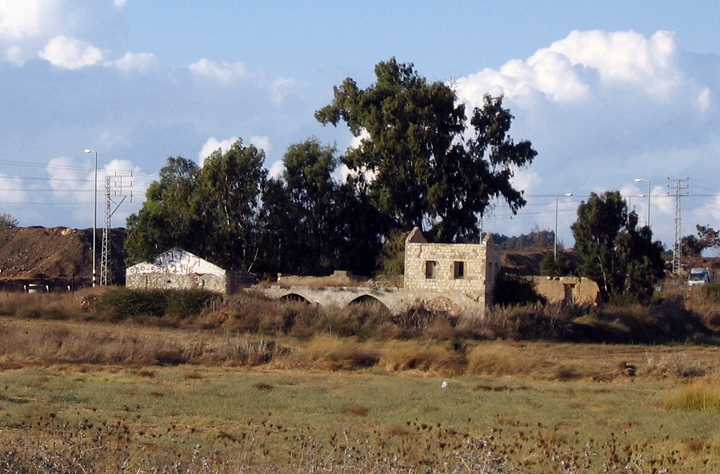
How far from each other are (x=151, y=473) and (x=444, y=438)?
17.1 ft

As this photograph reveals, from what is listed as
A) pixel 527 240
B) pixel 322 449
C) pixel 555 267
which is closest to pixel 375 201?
pixel 555 267

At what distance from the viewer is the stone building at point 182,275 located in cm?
4541

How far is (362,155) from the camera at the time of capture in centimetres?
5181

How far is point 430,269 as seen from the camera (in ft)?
→ 135

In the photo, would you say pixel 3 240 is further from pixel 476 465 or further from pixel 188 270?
pixel 476 465

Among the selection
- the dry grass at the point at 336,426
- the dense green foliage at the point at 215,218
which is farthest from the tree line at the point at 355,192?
the dry grass at the point at 336,426

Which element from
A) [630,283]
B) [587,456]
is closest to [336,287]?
[630,283]

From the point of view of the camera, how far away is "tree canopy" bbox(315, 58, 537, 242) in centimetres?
4950

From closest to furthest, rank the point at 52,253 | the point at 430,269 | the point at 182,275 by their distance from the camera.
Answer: the point at 430,269
the point at 182,275
the point at 52,253

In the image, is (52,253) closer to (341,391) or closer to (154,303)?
(154,303)

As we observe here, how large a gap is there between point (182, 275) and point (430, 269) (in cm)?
1360

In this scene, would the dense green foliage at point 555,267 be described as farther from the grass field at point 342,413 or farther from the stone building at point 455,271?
the grass field at point 342,413

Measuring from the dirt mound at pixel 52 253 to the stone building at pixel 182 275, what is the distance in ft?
65.6

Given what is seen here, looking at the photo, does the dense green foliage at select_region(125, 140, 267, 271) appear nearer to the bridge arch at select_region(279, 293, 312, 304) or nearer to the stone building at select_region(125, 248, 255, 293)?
the stone building at select_region(125, 248, 255, 293)
